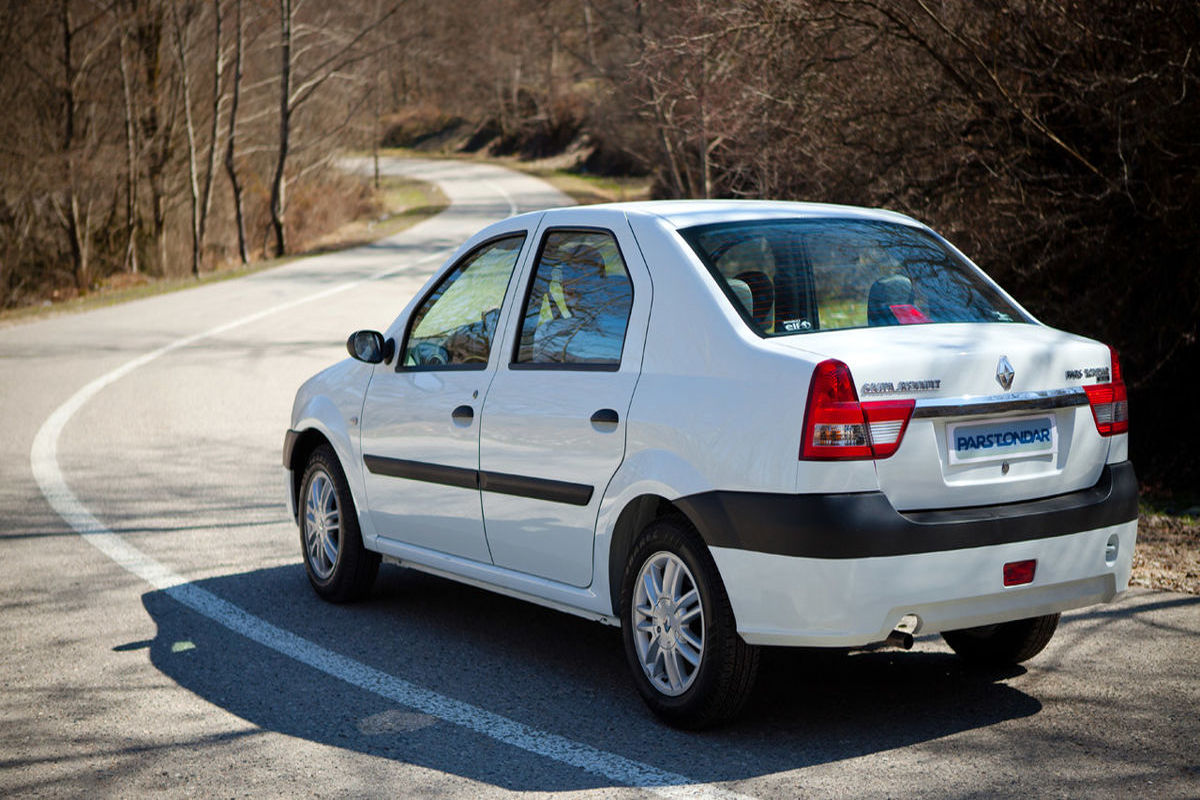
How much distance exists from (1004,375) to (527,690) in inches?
85.0

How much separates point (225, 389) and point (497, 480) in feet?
29.9

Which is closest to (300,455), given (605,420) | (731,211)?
(605,420)

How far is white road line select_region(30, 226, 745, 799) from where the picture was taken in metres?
4.14

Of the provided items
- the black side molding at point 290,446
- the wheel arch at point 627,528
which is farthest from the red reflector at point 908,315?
the black side molding at point 290,446

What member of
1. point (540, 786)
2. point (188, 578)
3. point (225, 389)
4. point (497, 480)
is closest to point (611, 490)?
point (497, 480)

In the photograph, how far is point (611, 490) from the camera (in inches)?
188

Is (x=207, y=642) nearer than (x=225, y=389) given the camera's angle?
Yes

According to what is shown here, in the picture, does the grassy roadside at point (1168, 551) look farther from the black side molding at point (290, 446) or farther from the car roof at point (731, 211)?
the black side molding at point (290, 446)

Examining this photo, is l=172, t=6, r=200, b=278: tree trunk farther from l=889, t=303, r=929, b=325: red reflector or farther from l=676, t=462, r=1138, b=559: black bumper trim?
l=676, t=462, r=1138, b=559: black bumper trim

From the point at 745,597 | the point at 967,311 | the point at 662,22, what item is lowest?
the point at 745,597

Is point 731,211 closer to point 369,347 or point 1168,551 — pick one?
point 369,347

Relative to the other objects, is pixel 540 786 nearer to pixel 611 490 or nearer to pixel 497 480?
pixel 611 490

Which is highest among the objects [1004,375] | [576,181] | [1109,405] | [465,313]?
[576,181]

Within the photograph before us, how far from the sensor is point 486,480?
212 inches
